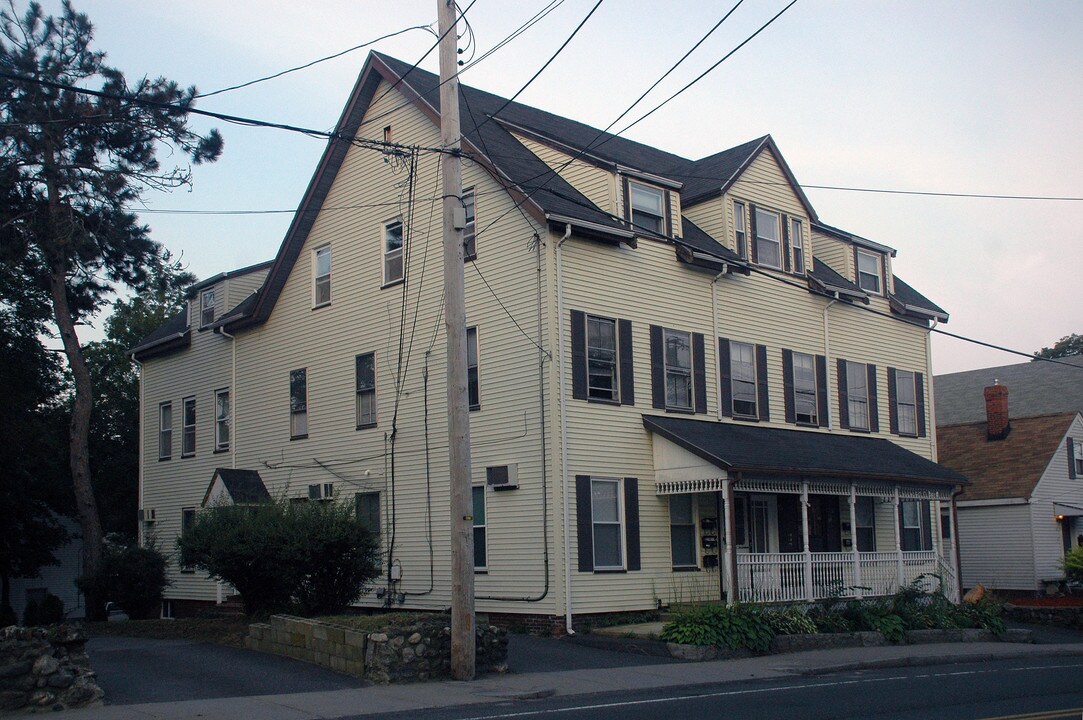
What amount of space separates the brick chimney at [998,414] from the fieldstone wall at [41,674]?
102 feet

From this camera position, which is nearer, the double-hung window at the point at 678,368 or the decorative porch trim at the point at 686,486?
the decorative porch trim at the point at 686,486

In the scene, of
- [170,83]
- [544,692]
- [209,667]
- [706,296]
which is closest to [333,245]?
[170,83]

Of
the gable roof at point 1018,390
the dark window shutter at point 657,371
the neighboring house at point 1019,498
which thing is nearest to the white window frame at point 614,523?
the dark window shutter at point 657,371

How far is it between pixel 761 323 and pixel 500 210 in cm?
704

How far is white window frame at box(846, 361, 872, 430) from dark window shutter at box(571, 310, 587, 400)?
9.16 meters

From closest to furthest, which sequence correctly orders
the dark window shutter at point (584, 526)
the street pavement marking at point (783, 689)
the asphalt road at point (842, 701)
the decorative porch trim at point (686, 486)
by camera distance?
the street pavement marking at point (783, 689)
the asphalt road at point (842, 701)
the dark window shutter at point (584, 526)
the decorative porch trim at point (686, 486)

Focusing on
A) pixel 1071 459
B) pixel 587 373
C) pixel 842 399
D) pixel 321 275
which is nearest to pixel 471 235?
pixel 587 373

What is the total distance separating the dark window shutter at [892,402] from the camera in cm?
2816

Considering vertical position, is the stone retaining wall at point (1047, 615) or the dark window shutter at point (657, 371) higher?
the dark window shutter at point (657, 371)

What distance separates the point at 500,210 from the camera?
71.6ft

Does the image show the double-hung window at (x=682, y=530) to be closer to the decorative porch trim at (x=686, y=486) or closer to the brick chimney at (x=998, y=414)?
the decorative porch trim at (x=686, y=486)

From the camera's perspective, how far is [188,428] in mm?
31500

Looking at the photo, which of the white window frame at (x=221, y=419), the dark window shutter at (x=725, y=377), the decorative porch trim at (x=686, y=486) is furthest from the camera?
the white window frame at (x=221, y=419)

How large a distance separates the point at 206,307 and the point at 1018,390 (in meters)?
31.9
